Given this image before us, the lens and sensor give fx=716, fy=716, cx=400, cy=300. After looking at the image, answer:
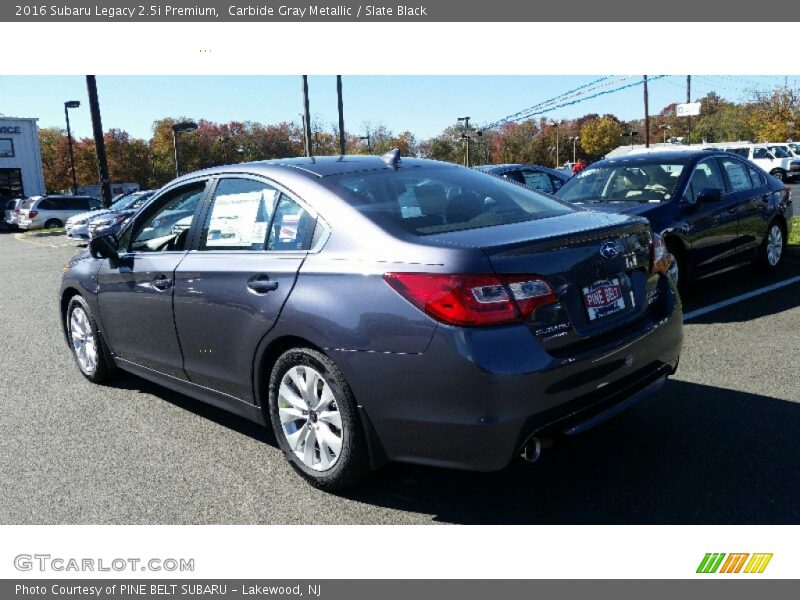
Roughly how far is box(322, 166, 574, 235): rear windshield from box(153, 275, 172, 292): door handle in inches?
48.9

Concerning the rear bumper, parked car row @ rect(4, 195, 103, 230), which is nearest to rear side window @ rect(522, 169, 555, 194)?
the rear bumper

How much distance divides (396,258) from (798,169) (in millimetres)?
38427

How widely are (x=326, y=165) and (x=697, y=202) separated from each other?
15.3 feet

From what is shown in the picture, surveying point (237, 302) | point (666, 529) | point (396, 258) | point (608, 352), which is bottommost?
point (666, 529)

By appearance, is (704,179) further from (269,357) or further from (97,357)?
(97,357)

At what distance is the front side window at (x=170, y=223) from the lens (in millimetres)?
4312

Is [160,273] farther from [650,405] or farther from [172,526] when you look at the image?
[650,405]

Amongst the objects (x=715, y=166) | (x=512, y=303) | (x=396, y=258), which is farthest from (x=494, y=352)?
(x=715, y=166)

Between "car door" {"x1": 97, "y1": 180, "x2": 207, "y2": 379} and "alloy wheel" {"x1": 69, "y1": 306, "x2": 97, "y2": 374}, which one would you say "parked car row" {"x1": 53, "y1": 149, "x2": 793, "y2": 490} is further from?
"alloy wheel" {"x1": 69, "y1": 306, "x2": 97, "y2": 374}

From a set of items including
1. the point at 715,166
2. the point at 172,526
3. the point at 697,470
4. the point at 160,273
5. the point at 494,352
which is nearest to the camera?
the point at 494,352

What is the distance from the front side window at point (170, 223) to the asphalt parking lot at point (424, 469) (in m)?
1.13

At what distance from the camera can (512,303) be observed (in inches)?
112

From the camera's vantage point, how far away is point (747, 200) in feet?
25.9

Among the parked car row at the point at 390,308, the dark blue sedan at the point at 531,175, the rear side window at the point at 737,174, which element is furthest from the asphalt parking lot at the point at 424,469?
the dark blue sedan at the point at 531,175
